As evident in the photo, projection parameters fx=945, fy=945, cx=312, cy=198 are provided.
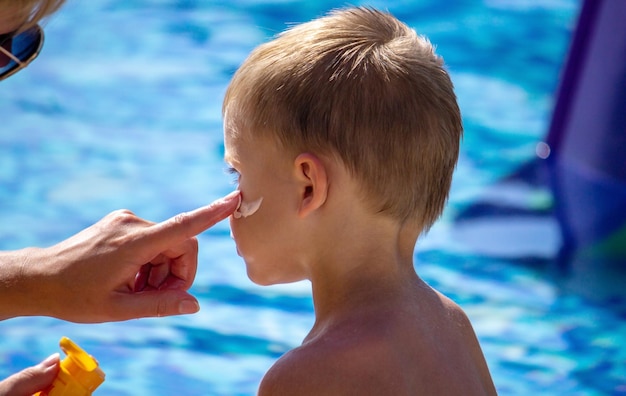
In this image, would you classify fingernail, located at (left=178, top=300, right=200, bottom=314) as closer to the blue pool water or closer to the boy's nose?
the boy's nose

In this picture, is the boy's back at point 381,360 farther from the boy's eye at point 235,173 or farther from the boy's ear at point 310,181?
the boy's eye at point 235,173

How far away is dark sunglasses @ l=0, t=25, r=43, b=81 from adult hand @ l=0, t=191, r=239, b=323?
0.40 m

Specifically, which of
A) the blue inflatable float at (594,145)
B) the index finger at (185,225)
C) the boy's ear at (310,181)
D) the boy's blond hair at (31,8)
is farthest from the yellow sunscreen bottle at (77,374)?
the blue inflatable float at (594,145)

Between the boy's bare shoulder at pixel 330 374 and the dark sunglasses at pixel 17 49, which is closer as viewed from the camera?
the boy's bare shoulder at pixel 330 374

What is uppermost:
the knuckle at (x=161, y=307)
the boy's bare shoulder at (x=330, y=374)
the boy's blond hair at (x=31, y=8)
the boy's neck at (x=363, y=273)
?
the boy's blond hair at (x=31, y=8)

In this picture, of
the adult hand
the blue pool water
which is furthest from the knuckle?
the blue pool water

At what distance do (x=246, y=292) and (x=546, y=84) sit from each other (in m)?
3.15

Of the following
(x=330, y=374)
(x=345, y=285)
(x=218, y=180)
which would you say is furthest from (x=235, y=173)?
(x=218, y=180)

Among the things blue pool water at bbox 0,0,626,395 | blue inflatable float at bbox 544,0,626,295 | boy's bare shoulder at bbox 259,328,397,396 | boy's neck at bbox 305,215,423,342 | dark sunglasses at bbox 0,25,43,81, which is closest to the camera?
boy's bare shoulder at bbox 259,328,397,396

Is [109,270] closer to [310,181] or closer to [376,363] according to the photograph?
[310,181]

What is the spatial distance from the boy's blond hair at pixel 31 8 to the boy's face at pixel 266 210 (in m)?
0.42

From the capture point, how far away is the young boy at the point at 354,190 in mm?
1807

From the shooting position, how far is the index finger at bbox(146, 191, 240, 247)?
1911mm

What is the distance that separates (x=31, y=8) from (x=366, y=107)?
2.24 feet
